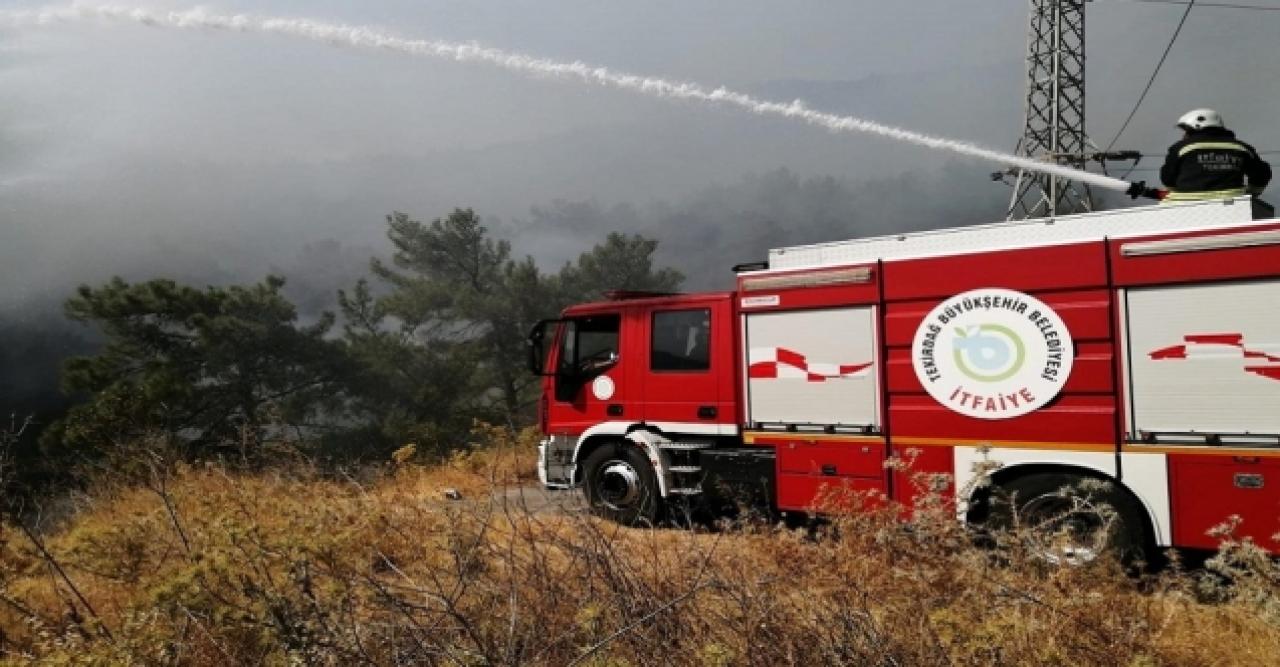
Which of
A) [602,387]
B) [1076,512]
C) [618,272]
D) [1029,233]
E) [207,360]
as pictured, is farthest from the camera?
[618,272]

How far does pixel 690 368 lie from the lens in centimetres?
772

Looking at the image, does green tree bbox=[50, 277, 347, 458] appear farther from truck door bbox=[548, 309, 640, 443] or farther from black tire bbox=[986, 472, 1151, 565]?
black tire bbox=[986, 472, 1151, 565]

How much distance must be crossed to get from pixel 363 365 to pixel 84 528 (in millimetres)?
14750

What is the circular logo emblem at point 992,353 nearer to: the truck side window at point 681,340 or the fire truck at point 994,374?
the fire truck at point 994,374

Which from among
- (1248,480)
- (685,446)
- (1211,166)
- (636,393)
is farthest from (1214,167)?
(636,393)

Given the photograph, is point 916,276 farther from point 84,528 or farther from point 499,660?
point 84,528

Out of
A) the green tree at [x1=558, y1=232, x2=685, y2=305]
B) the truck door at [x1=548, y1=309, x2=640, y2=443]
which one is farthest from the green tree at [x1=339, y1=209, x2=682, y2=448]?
the truck door at [x1=548, y1=309, x2=640, y2=443]

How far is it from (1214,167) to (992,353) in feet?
7.14

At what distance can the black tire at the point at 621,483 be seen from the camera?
307 inches

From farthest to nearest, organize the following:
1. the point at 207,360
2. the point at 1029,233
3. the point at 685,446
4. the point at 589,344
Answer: the point at 207,360, the point at 589,344, the point at 685,446, the point at 1029,233

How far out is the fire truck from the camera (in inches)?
Result: 201

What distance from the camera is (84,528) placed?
4859 millimetres

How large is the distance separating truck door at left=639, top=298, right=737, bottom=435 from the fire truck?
0.06 feet

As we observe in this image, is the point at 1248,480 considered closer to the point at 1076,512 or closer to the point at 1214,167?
the point at 1076,512
